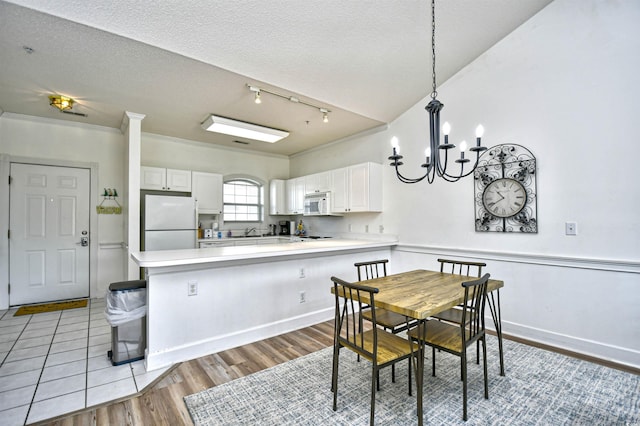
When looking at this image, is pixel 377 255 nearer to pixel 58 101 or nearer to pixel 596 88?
pixel 596 88

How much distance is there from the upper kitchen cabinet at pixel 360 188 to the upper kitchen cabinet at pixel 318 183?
10.8 inches

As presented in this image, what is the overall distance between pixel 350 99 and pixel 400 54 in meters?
0.83

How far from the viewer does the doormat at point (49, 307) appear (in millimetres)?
3923

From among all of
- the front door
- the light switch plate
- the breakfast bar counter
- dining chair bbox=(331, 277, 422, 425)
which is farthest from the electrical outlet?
the light switch plate

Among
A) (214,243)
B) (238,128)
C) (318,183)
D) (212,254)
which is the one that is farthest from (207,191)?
(212,254)

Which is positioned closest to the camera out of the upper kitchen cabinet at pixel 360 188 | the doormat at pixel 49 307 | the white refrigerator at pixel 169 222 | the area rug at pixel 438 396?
the area rug at pixel 438 396

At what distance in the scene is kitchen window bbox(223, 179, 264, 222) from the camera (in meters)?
6.02

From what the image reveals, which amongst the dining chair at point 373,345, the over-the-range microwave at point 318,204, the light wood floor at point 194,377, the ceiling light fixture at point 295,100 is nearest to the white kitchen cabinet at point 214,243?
the over-the-range microwave at point 318,204

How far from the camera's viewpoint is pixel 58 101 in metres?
3.50

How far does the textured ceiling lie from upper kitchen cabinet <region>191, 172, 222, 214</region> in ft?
4.32

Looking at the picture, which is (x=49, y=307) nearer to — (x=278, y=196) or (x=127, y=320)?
(x=127, y=320)

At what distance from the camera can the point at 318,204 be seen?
17.3 feet

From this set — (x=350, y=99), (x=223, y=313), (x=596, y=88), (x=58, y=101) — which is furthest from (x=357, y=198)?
(x=58, y=101)

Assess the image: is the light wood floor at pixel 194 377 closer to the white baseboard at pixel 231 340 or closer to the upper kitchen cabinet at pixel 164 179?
the white baseboard at pixel 231 340
